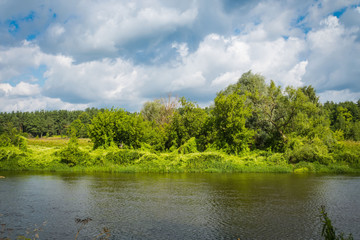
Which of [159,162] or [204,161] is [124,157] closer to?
[159,162]

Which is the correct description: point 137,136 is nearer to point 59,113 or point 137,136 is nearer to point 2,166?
point 2,166

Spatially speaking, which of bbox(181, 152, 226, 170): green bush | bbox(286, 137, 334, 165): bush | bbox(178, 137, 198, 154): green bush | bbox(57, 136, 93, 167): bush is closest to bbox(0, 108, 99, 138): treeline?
bbox(57, 136, 93, 167): bush

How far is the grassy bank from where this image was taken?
31375mm

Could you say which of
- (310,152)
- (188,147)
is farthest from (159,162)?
(310,152)

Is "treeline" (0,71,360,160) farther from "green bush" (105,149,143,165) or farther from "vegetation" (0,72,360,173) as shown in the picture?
"green bush" (105,149,143,165)

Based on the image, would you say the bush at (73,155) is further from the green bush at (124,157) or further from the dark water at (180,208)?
the dark water at (180,208)

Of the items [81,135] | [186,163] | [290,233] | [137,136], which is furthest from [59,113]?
[290,233]

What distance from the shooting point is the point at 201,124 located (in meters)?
39.5

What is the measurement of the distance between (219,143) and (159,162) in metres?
8.87

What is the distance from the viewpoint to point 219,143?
1451 inches

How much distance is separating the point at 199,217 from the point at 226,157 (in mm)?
20408

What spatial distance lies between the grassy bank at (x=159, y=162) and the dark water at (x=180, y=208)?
8239 millimetres

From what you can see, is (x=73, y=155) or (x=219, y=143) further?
(x=219, y=143)

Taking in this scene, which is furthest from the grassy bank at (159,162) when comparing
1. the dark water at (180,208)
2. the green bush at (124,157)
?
the dark water at (180,208)
